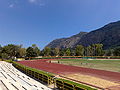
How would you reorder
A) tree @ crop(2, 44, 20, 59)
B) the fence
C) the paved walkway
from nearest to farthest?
the fence < the paved walkway < tree @ crop(2, 44, 20, 59)

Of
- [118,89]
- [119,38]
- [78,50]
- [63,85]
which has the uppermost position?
[119,38]

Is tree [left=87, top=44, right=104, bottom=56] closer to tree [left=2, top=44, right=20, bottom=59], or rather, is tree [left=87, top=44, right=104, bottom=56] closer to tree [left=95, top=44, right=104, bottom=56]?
tree [left=95, top=44, right=104, bottom=56]

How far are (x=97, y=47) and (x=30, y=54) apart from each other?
2162 inches

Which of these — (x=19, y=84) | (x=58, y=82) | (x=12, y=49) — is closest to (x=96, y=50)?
(x=12, y=49)

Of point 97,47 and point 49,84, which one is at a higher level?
point 97,47

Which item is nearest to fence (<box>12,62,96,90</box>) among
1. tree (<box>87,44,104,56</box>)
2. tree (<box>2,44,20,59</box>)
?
tree (<box>2,44,20,59</box>)

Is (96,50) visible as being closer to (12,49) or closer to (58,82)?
(12,49)

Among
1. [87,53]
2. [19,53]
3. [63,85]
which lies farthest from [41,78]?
[87,53]

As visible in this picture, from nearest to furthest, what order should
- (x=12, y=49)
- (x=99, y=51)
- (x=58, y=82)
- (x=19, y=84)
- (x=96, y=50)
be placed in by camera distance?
(x=58, y=82) < (x=19, y=84) < (x=12, y=49) < (x=99, y=51) < (x=96, y=50)

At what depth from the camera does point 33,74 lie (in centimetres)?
1767

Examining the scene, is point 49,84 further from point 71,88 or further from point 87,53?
point 87,53

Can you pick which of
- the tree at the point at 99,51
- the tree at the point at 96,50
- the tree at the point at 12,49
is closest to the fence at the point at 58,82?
the tree at the point at 12,49

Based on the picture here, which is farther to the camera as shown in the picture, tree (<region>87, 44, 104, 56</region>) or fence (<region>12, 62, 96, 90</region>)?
tree (<region>87, 44, 104, 56</region>)

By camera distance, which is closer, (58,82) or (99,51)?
(58,82)
